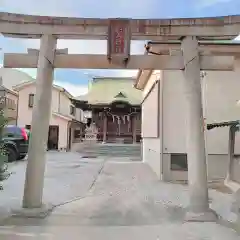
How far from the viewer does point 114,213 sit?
7.21m

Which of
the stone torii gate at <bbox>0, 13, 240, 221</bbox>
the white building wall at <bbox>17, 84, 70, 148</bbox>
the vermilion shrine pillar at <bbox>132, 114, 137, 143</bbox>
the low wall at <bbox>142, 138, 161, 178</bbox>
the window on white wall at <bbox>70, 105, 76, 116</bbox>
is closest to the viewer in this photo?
the stone torii gate at <bbox>0, 13, 240, 221</bbox>

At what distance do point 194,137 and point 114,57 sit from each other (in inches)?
91.9

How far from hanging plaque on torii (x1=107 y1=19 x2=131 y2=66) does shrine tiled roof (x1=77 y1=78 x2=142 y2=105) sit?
24.7m

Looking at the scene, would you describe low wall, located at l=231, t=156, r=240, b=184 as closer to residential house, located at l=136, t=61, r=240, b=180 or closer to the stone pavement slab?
→ residential house, located at l=136, t=61, r=240, b=180

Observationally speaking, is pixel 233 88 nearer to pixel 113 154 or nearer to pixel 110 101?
pixel 113 154

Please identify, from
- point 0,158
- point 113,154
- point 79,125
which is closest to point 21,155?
point 113,154

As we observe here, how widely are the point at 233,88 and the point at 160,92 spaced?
253cm

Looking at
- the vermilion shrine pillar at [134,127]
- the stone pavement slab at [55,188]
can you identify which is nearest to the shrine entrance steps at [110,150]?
the vermilion shrine pillar at [134,127]

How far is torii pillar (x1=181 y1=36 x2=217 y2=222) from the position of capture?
695 cm

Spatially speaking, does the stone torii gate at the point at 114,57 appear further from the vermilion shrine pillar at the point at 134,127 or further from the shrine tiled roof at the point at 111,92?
the vermilion shrine pillar at the point at 134,127

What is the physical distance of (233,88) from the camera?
12.2m

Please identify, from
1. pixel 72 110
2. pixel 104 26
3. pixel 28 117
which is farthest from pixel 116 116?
pixel 104 26

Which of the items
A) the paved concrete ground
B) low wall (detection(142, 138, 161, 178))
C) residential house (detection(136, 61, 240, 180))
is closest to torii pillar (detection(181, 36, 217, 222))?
the paved concrete ground

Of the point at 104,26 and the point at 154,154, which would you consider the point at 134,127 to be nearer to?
the point at 154,154
